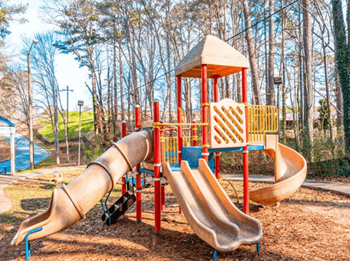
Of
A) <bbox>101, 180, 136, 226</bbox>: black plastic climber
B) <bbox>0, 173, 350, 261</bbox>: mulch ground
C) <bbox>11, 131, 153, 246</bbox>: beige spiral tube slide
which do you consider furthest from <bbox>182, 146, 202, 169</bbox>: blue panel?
<bbox>101, 180, 136, 226</bbox>: black plastic climber

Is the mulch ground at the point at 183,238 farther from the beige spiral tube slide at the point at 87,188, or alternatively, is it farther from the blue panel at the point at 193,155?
the blue panel at the point at 193,155

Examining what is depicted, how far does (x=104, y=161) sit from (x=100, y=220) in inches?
92.2

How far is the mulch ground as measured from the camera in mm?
4211

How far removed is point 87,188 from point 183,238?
6.52 ft

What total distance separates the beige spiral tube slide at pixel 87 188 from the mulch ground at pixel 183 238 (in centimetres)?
69

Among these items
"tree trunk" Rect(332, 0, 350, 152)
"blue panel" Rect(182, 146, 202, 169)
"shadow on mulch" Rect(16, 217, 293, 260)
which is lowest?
"shadow on mulch" Rect(16, 217, 293, 260)

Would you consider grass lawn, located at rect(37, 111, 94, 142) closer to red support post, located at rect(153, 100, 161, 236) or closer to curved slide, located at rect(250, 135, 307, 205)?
curved slide, located at rect(250, 135, 307, 205)

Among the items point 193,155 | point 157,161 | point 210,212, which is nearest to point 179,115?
point 193,155

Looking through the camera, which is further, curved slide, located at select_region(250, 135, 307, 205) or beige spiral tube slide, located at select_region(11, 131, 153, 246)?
curved slide, located at select_region(250, 135, 307, 205)

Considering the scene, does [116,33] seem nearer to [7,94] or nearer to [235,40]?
[235,40]

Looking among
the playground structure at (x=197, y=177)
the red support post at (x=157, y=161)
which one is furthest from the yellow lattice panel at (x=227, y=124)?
the red support post at (x=157, y=161)

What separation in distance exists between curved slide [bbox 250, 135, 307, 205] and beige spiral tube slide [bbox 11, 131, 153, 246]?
2778 mm

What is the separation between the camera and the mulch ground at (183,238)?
4211mm

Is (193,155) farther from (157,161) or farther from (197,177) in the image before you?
(157,161)
